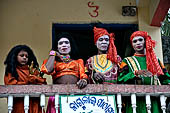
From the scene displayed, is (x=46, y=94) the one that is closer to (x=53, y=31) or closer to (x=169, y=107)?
(x=169, y=107)

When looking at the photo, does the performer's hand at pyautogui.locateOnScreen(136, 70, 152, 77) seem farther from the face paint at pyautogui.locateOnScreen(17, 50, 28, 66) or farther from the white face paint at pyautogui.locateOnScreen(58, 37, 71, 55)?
the face paint at pyautogui.locateOnScreen(17, 50, 28, 66)

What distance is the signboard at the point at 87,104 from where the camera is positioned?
5746 mm

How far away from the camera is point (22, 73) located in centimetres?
629

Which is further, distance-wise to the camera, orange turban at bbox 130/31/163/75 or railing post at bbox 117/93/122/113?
orange turban at bbox 130/31/163/75

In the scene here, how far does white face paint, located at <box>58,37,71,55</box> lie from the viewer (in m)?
6.51

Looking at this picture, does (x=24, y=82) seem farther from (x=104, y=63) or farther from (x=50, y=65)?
(x=104, y=63)

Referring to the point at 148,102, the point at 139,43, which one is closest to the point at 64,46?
the point at 139,43

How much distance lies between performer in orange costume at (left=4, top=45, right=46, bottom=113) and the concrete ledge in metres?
0.20

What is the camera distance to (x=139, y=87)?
596cm

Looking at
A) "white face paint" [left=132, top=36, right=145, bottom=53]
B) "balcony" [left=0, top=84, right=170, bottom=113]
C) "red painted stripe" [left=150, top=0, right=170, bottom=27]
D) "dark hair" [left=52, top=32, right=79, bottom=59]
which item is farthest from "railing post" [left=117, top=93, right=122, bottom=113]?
"red painted stripe" [left=150, top=0, right=170, bottom=27]

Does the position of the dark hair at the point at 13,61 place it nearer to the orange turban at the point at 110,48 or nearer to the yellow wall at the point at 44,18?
the orange turban at the point at 110,48

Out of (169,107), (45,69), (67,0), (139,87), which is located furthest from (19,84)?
(67,0)

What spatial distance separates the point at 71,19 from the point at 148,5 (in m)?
1.33

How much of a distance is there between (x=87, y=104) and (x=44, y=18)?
2812 mm
